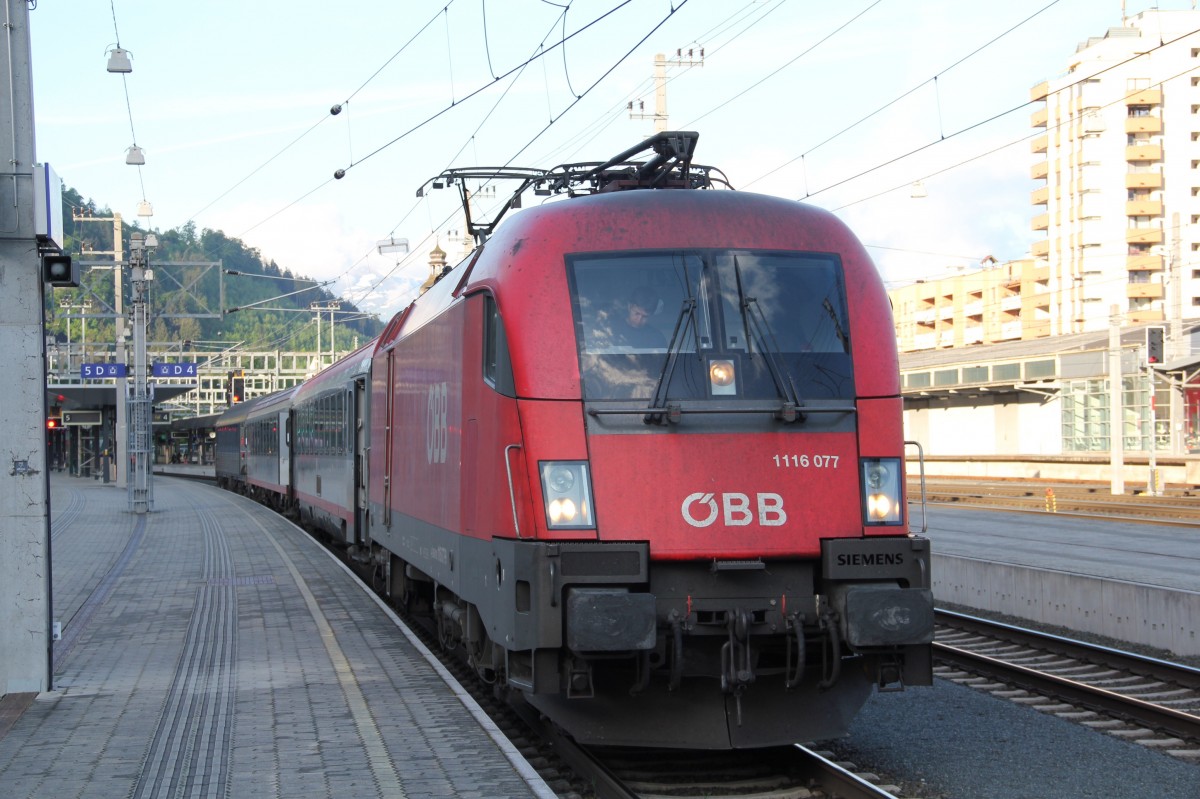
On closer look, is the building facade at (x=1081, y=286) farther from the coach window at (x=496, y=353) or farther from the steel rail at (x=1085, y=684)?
the coach window at (x=496, y=353)

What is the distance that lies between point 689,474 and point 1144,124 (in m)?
73.7

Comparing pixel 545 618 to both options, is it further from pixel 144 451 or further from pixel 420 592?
pixel 144 451

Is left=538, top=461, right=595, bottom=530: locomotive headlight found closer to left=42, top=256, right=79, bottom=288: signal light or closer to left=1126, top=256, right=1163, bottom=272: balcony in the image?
left=42, top=256, right=79, bottom=288: signal light

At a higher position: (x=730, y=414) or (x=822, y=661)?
(x=730, y=414)

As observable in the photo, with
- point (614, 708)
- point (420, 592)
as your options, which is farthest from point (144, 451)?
point (614, 708)

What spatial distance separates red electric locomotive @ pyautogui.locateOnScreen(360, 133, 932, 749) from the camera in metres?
7.18

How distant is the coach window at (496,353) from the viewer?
7.65 meters

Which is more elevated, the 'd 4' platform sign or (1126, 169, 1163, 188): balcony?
(1126, 169, 1163, 188): balcony

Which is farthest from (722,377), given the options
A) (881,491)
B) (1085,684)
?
(1085,684)

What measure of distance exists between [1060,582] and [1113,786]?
6.41m

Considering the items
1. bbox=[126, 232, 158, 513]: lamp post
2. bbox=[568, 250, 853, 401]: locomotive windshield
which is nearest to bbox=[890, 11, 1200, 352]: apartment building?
bbox=[126, 232, 158, 513]: lamp post

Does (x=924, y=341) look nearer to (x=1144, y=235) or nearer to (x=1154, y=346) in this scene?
(x=1144, y=235)

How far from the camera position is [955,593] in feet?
51.2

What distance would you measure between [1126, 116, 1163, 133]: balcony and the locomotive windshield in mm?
71898
